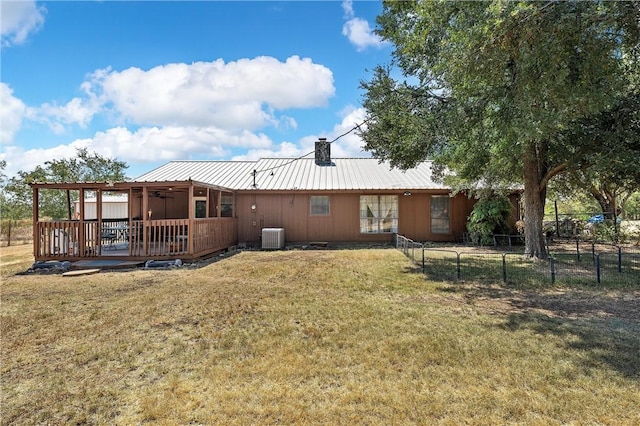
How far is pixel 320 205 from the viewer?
13.8 meters

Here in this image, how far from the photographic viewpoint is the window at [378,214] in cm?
1382

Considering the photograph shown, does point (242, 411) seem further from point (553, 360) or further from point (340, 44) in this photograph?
point (340, 44)

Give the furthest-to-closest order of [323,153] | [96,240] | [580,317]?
[323,153] < [96,240] < [580,317]

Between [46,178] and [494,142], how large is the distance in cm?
2458

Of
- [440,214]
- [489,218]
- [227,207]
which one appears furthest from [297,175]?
[489,218]

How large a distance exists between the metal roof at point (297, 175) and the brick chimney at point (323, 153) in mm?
296

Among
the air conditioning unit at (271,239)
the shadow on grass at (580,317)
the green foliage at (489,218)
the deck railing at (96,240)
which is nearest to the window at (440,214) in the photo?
the green foliage at (489,218)

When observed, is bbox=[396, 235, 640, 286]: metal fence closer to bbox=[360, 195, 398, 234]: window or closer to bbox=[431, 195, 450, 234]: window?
bbox=[360, 195, 398, 234]: window

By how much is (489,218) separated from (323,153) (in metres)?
8.21

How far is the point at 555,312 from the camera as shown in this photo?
4.68 meters

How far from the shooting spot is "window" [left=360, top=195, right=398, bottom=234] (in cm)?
1382

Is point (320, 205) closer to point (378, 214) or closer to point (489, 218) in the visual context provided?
point (378, 214)

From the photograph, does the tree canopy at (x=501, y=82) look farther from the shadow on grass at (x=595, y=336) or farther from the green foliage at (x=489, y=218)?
the green foliage at (x=489, y=218)

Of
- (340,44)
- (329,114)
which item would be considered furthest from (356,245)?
(340,44)
